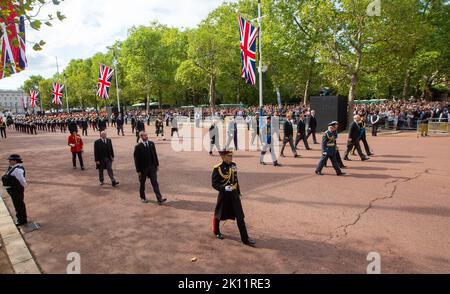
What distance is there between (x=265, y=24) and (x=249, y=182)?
2595 centimetres

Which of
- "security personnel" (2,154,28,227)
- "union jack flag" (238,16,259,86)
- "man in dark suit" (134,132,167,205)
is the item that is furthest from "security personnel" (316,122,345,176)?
"security personnel" (2,154,28,227)

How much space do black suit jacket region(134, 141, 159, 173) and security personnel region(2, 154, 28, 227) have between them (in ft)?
7.84

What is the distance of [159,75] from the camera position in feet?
161

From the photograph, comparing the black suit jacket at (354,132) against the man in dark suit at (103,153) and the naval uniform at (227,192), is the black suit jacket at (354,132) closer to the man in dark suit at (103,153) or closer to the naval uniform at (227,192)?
the naval uniform at (227,192)

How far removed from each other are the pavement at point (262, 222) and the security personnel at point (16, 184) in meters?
0.47

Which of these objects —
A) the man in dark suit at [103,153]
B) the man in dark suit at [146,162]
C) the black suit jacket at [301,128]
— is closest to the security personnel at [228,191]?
the man in dark suit at [146,162]

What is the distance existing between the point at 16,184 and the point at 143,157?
268cm

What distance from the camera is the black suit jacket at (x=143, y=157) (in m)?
7.77

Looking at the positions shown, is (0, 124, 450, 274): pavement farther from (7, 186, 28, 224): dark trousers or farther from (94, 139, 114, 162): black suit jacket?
(94, 139, 114, 162): black suit jacket

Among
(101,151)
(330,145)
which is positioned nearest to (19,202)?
(101,151)

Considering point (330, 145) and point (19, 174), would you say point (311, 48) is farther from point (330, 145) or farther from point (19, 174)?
point (19, 174)

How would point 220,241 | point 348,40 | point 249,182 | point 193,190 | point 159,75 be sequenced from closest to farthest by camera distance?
1. point 220,241
2. point 193,190
3. point 249,182
4. point 348,40
5. point 159,75
